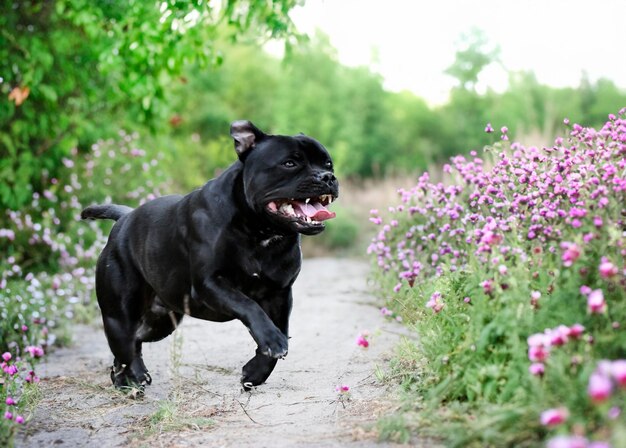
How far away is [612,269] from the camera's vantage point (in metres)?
2.67

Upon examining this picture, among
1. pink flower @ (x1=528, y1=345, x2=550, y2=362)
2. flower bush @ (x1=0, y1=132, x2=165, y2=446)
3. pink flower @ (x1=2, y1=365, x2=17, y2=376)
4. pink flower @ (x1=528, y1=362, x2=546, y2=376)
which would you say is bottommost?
flower bush @ (x1=0, y1=132, x2=165, y2=446)

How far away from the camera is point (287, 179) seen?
4.16 m

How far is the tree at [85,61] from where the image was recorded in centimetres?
655

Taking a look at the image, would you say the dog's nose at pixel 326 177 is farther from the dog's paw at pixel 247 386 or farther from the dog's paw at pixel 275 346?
the dog's paw at pixel 247 386

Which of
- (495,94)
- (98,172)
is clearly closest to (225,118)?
(98,172)

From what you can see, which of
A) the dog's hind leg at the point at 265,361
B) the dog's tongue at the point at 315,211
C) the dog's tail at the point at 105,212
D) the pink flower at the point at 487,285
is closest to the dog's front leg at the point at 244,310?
the dog's hind leg at the point at 265,361

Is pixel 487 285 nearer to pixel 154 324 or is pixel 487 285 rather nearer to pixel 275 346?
pixel 275 346

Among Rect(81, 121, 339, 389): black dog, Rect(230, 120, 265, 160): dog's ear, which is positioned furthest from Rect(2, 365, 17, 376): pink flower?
Rect(230, 120, 265, 160): dog's ear

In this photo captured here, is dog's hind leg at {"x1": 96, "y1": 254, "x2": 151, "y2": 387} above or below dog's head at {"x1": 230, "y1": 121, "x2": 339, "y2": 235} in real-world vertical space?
below

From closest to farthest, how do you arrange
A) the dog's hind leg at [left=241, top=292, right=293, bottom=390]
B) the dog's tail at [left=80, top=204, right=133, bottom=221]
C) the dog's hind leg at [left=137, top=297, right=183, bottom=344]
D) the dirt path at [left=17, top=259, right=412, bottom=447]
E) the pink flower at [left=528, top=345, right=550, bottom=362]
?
1. the pink flower at [left=528, top=345, right=550, bottom=362]
2. the dirt path at [left=17, top=259, right=412, bottom=447]
3. the dog's hind leg at [left=241, top=292, right=293, bottom=390]
4. the dog's hind leg at [left=137, top=297, right=183, bottom=344]
5. the dog's tail at [left=80, top=204, right=133, bottom=221]

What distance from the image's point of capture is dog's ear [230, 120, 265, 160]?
14.1 feet

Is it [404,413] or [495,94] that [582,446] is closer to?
[404,413]

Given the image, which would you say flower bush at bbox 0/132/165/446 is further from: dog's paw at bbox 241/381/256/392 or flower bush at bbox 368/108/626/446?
flower bush at bbox 368/108/626/446

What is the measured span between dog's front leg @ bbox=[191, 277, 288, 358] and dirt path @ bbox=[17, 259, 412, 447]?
0.80ft
